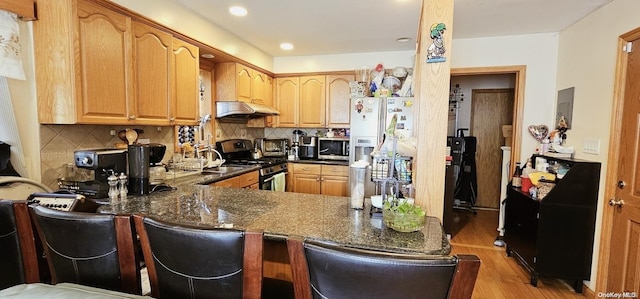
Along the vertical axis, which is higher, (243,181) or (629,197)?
(629,197)

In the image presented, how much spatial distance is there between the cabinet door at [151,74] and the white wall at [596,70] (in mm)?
3389

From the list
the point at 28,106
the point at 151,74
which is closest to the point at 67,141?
the point at 28,106

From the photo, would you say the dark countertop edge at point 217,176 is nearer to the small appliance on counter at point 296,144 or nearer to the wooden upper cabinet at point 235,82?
the wooden upper cabinet at point 235,82

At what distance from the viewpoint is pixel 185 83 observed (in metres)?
2.71

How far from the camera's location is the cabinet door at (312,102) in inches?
165

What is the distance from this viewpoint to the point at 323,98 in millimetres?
4180

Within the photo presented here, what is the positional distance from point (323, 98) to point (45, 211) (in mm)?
3413

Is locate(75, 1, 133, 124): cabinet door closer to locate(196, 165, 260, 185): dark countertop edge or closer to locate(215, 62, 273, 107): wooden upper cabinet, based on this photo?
locate(196, 165, 260, 185): dark countertop edge

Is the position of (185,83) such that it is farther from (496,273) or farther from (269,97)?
(496,273)

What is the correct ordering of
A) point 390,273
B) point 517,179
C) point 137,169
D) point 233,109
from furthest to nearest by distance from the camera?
point 233,109 → point 517,179 → point 137,169 → point 390,273

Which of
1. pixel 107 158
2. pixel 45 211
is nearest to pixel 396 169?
pixel 45 211

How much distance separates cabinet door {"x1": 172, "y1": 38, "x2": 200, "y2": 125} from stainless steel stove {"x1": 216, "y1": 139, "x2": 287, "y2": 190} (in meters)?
0.83

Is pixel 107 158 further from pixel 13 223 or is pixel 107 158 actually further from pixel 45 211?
pixel 45 211

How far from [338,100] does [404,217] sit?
3033mm
